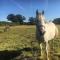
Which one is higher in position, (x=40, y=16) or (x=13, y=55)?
(x=40, y=16)

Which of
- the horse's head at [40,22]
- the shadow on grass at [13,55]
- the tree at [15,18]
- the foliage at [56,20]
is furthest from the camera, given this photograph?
the tree at [15,18]

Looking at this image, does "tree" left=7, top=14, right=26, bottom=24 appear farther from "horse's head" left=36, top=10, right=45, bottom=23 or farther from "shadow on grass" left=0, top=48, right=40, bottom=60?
"horse's head" left=36, top=10, right=45, bottom=23

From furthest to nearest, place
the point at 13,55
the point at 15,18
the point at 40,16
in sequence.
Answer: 1. the point at 15,18
2. the point at 13,55
3. the point at 40,16

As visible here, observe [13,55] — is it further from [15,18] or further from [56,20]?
[15,18]

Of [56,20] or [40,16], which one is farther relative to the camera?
[56,20]

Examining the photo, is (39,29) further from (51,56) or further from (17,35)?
(17,35)

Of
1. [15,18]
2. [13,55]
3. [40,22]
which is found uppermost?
[15,18]

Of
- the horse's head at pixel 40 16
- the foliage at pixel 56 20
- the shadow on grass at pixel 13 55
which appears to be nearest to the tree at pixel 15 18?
the foliage at pixel 56 20

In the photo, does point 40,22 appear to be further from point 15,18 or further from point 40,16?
point 15,18

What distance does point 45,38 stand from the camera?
27.0 ft

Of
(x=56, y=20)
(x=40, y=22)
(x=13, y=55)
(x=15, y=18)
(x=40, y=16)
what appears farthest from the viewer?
(x=15, y=18)

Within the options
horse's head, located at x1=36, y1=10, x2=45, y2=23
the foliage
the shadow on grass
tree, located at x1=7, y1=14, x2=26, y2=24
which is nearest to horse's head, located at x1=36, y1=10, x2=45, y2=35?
horse's head, located at x1=36, y1=10, x2=45, y2=23

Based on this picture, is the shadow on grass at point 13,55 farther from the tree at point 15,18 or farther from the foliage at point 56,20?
the tree at point 15,18

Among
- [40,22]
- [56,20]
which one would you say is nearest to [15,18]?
[56,20]
